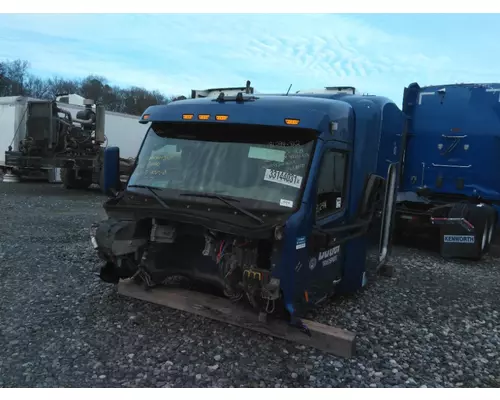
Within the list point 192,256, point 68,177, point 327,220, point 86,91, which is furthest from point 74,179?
point 86,91

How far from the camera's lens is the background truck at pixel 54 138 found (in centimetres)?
1650

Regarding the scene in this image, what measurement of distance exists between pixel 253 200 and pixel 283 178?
1.09 ft

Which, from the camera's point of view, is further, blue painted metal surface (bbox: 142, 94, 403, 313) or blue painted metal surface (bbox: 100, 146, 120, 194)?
blue painted metal surface (bbox: 100, 146, 120, 194)

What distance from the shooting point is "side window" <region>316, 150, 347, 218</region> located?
4309 millimetres

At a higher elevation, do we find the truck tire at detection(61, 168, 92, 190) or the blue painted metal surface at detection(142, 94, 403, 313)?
the blue painted metal surface at detection(142, 94, 403, 313)

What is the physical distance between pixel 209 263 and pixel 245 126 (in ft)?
4.68

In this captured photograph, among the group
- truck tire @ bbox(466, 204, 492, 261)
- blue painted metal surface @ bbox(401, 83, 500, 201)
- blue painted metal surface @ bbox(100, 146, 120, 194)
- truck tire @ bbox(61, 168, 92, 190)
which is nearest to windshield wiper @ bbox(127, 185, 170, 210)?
blue painted metal surface @ bbox(100, 146, 120, 194)


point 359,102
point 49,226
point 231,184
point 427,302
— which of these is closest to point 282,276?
point 231,184

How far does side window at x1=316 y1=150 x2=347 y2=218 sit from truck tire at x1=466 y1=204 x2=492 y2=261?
432 centimetres

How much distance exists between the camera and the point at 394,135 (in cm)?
594

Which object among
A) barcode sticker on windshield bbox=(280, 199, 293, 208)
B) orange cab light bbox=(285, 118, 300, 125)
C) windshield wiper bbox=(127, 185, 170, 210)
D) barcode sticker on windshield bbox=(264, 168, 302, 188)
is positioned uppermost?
orange cab light bbox=(285, 118, 300, 125)

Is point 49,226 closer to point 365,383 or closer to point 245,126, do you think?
point 245,126

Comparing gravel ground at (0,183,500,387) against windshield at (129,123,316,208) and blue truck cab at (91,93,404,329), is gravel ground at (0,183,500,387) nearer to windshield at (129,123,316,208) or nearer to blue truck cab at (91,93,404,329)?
blue truck cab at (91,93,404,329)

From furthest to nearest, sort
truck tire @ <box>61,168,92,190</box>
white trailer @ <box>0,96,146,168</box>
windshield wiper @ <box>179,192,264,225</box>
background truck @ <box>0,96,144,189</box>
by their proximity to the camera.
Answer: white trailer @ <box>0,96,146,168</box> → truck tire @ <box>61,168,92,190</box> → background truck @ <box>0,96,144,189</box> → windshield wiper @ <box>179,192,264,225</box>
